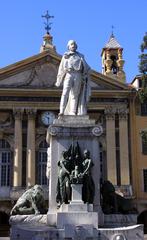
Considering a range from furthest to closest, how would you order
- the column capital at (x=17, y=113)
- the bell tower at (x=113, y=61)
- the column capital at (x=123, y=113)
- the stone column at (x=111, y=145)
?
the bell tower at (x=113, y=61), the column capital at (x=123, y=113), the column capital at (x=17, y=113), the stone column at (x=111, y=145)

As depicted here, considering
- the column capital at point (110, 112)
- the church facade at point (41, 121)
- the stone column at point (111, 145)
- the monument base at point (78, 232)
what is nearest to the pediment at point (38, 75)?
the church facade at point (41, 121)

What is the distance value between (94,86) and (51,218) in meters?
27.9

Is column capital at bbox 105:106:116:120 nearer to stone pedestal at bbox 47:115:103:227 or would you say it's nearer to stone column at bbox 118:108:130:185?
stone column at bbox 118:108:130:185

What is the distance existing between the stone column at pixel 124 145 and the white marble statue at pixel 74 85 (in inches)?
955

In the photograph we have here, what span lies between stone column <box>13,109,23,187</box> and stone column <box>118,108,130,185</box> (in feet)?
24.5

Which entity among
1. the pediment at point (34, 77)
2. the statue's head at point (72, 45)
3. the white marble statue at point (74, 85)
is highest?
the pediment at point (34, 77)

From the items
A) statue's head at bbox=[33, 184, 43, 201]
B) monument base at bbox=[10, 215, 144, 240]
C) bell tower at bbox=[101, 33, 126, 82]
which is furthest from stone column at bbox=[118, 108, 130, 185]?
monument base at bbox=[10, 215, 144, 240]

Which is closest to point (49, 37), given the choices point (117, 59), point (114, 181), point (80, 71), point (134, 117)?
point (117, 59)

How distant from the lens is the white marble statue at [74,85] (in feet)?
39.9

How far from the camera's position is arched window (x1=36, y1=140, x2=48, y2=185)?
3597cm

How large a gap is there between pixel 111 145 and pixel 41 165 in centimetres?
544

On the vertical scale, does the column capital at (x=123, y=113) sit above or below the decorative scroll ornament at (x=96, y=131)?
above

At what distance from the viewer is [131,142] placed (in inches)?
1487

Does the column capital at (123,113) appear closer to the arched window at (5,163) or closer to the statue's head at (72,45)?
the arched window at (5,163)
